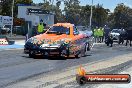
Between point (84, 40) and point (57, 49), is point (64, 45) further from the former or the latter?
point (84, 40)

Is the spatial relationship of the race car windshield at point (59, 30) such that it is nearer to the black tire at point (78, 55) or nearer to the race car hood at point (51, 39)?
the race car hood at point (51, 39)

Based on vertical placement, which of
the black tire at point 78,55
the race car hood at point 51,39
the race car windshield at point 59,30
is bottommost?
the black tire at point 78,55

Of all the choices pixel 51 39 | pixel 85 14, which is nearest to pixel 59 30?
pixel 51 39

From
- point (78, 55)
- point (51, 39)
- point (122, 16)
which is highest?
A: point (122, 16)

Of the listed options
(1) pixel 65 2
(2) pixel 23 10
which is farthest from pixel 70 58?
(1) pixel 65 2

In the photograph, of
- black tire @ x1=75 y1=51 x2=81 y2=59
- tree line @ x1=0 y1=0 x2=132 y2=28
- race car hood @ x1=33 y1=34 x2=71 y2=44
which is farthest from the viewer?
tree line @ x1=0 y1=0 x2=132 y2=28

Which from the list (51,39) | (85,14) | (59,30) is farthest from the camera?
(85,14)

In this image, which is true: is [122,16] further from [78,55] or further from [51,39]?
[51,39]

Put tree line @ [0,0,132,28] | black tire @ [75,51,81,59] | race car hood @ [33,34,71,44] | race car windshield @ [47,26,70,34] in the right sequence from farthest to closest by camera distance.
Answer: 1. tree line @ [0,0,132,28]
2. black tire @ [75,51,81,59]
3. race car windshield @ [47,26,70,34]
4. race car hood @ [33,34,71,44]

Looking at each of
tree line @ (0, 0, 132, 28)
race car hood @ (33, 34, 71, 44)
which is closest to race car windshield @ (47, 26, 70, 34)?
race car hood @ (33, 34, 71, 44)

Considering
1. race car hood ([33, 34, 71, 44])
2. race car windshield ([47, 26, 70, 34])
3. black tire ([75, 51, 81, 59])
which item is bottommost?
black tire ([75, 51, 81, 59])

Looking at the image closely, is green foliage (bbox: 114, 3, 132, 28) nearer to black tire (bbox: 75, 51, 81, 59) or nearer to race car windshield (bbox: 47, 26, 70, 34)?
black tire (bbox: 75, 51, 81, 59)

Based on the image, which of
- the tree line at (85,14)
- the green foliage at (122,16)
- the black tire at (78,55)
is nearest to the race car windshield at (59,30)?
the black tire at (78,55)

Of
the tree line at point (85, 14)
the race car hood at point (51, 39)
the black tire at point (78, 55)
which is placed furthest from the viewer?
the tree line at point (85, 14)
